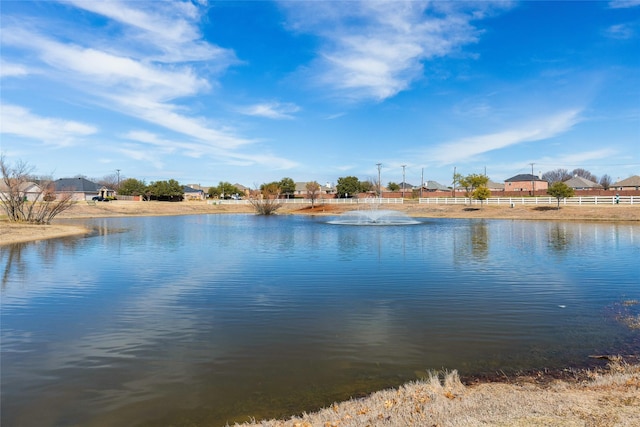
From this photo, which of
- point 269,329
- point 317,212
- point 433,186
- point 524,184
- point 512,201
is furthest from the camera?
point 433,186

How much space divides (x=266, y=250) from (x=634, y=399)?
2173 centimetres

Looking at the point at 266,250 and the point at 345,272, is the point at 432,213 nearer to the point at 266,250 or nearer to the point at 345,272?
the point at 266,250

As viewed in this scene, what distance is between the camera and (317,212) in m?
83.4

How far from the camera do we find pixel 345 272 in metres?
18.4

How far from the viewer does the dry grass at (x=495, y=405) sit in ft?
17.3

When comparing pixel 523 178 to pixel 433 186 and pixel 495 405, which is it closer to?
pixel 433 186

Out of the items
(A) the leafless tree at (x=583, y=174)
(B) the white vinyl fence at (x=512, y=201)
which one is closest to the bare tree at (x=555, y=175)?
(A) the leafless tree at (x=583, y=174)

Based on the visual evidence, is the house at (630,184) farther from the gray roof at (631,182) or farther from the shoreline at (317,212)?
the shoreline at (317,212)

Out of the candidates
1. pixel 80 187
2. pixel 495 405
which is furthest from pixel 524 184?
pixel 495 405

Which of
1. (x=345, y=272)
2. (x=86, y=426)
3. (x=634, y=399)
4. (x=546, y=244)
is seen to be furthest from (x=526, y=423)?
(x=546, y=244)

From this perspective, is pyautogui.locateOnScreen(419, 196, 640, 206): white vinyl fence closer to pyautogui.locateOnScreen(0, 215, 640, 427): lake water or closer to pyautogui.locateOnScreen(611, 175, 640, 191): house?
pyautogui.locateOnScreen(0, 215, 640, 427): lake water

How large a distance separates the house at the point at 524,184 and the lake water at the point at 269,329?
10509 centimetres

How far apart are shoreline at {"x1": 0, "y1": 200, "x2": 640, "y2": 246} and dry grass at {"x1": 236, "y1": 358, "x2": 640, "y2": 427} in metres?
31.8

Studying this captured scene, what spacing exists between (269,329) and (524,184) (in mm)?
123509
